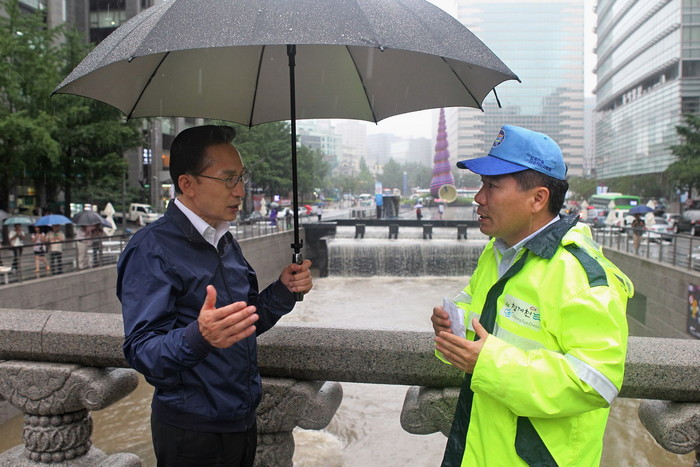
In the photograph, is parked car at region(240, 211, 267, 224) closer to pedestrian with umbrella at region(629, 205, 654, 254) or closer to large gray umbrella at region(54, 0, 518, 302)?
pedestrian with umbrella at region(629, 205, 654, 254)

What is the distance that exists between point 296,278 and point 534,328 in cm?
117

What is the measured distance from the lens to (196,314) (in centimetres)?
202

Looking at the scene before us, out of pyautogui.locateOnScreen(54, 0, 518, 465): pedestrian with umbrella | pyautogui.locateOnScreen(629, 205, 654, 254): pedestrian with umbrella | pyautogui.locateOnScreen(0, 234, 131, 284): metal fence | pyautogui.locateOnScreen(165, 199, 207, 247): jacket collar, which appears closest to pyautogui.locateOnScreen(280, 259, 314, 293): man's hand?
pyautogui.locateOnScreen(54, 0, 518, 465): pedestrian with umbrella

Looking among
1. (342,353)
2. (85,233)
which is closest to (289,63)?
(342,353)

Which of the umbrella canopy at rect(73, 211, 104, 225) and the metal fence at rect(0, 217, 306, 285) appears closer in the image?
the metal fence at rect(0, 217, 306, 285)

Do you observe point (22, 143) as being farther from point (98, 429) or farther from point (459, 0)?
point (459, 0)

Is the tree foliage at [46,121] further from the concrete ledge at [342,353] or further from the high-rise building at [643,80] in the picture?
the high-rise building at [643,80]

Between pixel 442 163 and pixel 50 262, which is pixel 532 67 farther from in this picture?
pixel 50 262

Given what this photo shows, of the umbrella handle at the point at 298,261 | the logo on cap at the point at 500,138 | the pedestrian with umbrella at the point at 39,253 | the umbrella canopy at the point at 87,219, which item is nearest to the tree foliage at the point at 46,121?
the pedestrian with umbrella at the point at 39,253

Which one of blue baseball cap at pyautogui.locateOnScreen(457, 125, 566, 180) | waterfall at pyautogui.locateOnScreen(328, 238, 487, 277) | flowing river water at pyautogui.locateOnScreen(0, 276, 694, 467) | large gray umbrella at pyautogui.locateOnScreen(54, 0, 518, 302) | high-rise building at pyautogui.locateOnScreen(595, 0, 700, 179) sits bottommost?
flowing river water at pyautogui.locateOnScreen(0, 276, 694, 467)

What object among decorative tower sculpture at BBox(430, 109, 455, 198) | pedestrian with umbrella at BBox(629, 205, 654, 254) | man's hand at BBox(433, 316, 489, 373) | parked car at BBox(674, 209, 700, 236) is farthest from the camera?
decorative tower sculpture at BBox(430, 109, 455, 198)

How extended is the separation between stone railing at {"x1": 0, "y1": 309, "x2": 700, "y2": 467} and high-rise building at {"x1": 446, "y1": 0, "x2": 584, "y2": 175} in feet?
298

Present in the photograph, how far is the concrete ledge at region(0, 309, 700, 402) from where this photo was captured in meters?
2.31

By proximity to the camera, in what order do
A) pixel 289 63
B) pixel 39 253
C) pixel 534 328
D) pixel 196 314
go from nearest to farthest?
pixel 534 328, pixel 196 314, pixel 289 63, pixel 39 253
